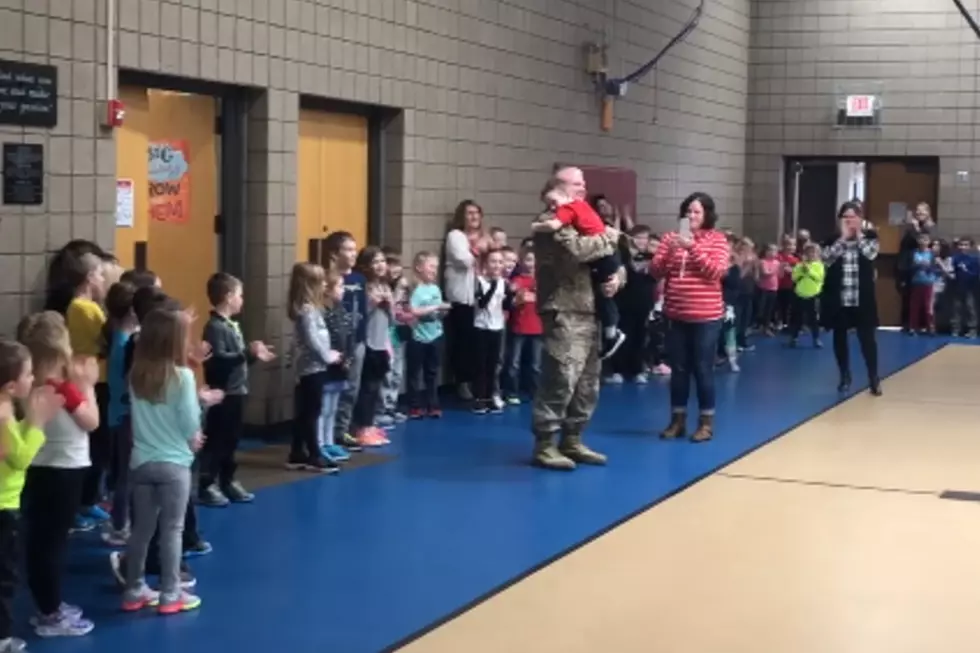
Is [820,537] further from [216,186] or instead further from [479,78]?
[479,78]

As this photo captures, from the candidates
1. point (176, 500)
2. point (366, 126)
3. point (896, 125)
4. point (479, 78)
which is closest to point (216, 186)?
point (366, 126)

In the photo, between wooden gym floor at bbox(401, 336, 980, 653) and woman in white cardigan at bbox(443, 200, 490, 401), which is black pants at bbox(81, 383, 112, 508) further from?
woman in white cardigan at bbox(443, 200, 490, 401)

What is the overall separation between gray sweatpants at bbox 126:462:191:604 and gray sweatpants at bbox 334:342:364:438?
3.28 meters

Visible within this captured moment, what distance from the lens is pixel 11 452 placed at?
14.8 feet

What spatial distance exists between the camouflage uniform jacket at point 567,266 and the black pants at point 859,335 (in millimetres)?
4061

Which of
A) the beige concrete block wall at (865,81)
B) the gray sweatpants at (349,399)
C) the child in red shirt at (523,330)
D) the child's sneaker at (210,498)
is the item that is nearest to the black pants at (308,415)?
the gray sweatpants at (349,399)

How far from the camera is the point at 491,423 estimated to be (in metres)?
9.92

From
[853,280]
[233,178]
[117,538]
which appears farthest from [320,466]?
[853,280]

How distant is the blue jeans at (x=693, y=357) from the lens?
30.0ft

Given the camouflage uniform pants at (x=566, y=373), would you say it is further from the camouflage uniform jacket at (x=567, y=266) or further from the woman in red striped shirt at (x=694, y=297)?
the woman in red striped shirt at (x=694, y=297)

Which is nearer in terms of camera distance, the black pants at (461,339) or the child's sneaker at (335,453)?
the child's sneaker at (335,453)

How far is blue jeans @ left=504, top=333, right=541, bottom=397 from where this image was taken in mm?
10867

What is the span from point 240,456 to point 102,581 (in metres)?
2.75

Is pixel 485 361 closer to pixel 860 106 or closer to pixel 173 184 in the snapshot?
pixel 173 184
